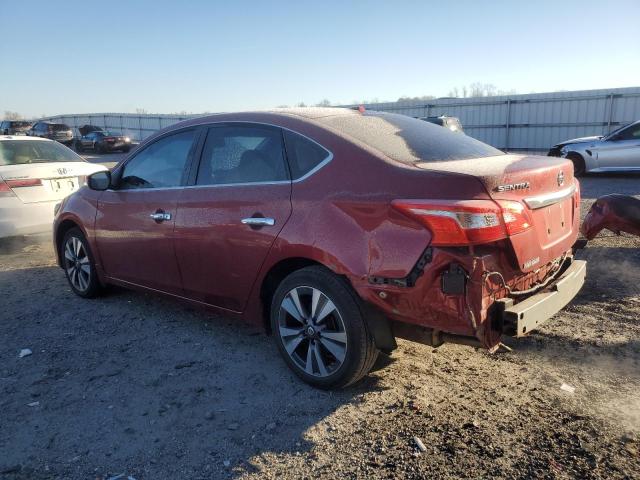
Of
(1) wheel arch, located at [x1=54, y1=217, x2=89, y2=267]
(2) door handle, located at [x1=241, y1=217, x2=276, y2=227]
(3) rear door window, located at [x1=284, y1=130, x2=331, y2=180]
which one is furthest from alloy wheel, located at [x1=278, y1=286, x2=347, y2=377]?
(1) wheel arch, located at [x1=54, y1=217, x2=89, y2=267]

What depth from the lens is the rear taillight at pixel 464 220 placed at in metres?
2.70

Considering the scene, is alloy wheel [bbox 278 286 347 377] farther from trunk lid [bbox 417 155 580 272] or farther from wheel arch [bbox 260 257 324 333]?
trunk lid [bbox 417 155 580 272]

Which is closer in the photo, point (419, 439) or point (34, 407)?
point (419, 439)

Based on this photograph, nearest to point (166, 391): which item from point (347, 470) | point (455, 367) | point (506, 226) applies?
point (347, 470)

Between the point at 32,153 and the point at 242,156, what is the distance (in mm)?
5609

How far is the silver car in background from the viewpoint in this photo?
43.5 feet

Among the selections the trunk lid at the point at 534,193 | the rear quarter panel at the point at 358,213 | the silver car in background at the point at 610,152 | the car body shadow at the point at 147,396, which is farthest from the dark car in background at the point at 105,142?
the trunk lid at the point at 534,193

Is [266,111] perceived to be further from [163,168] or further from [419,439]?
[419,439]

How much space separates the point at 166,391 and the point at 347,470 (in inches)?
56.4

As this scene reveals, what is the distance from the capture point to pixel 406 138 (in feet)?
11.7

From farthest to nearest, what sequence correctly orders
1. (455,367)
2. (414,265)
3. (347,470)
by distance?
(455,367) → (414,265) → (347,470)

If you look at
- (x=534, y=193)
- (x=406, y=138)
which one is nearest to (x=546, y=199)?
(x=534, y=193)

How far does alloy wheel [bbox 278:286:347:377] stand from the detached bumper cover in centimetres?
94

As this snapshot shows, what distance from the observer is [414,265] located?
2.82 meters
